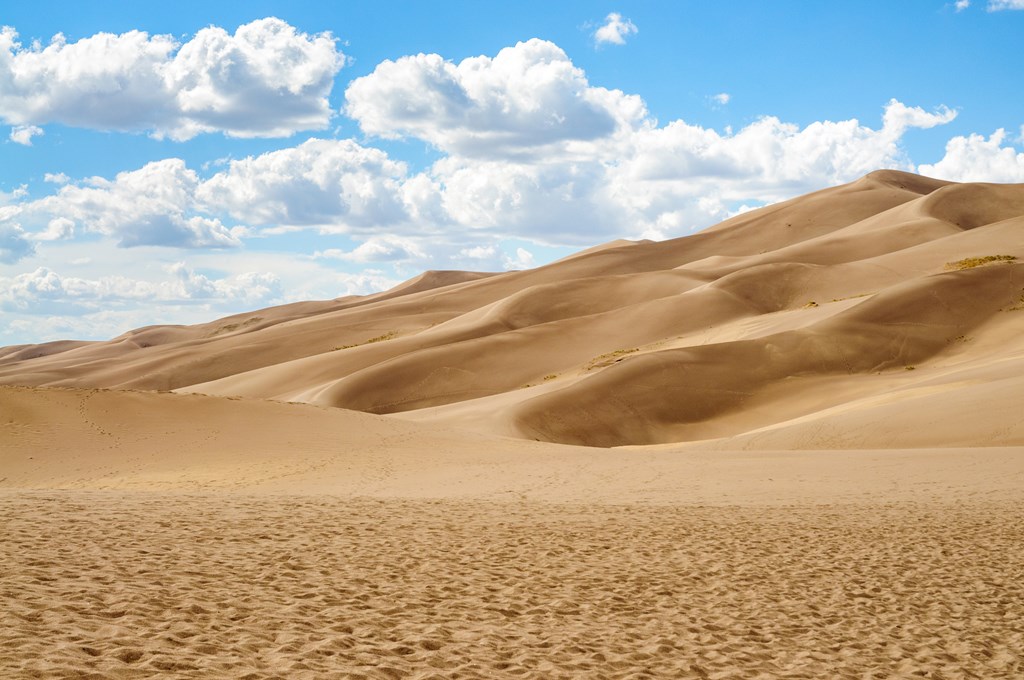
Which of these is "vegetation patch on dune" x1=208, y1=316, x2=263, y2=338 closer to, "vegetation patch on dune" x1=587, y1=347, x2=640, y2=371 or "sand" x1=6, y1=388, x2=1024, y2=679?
"vegetation patch on dune" x1=587, y1=347, x2=640, y2=371

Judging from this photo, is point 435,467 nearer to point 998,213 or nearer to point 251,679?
point 251,679

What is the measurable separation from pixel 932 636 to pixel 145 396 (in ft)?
75.8

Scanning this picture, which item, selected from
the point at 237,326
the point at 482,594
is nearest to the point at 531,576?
the point at 482,594

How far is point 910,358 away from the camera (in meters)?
35.7

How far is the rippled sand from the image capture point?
7.02m

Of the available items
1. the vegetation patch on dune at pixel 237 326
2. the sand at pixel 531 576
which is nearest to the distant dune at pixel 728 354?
the sand at pixel 531 576

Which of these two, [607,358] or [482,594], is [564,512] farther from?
[607,358]

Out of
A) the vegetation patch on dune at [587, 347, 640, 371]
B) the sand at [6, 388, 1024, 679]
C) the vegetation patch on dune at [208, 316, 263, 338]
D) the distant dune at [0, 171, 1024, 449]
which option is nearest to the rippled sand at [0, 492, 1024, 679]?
the sand at [6, 388, 1024, 679]

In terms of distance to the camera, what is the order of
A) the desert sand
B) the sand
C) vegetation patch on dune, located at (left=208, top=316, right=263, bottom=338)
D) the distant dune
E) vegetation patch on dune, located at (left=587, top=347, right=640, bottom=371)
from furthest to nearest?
vegetation patch on dune, located at (left=208, top=316, right=263, bottom=338) < vegetation patch on dune, located at (left=587, top=347, right=640, bottom=371) < the distant dune < the desert sand < the sand

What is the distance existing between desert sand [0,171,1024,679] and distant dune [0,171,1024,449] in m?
0.16

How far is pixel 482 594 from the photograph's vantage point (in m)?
9.23

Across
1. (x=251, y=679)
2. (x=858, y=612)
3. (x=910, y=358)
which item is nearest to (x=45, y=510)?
(x=251, y=679)

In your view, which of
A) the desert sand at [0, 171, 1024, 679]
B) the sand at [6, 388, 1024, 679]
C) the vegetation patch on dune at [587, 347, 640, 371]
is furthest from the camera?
the vegetation patch on dune at [587, 347, 640, 371]

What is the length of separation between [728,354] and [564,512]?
75.0ft
